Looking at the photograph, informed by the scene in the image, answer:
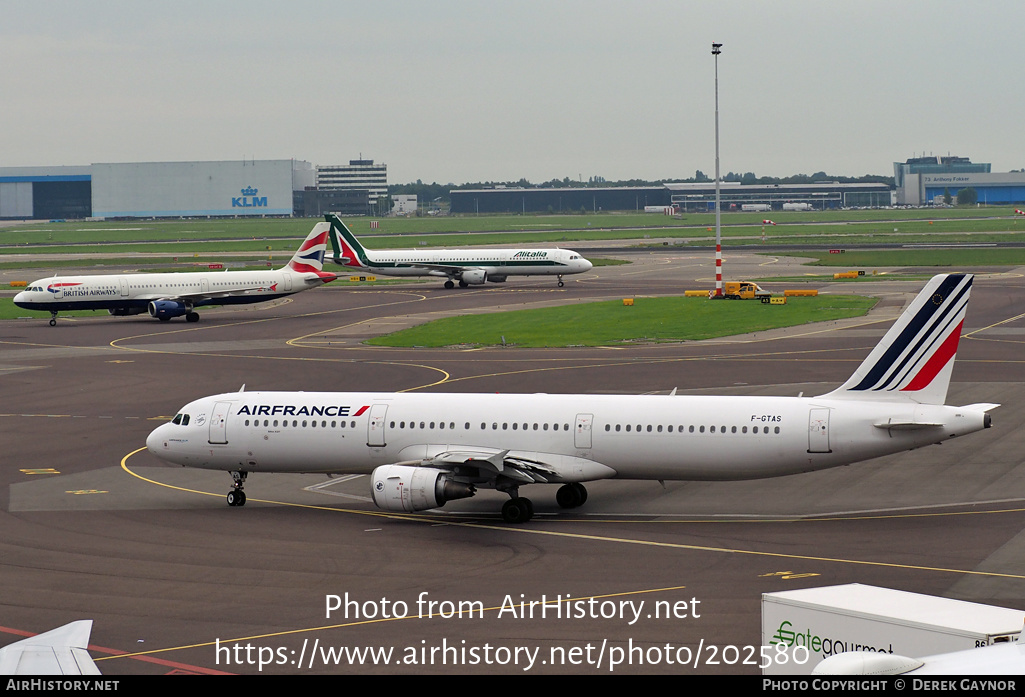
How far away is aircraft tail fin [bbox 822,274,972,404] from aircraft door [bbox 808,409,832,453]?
1.56 metres

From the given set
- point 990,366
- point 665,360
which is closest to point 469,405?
point 665,360

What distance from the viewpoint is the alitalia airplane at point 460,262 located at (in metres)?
130

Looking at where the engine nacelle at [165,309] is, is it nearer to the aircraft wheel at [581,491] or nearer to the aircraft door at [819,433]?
the aircraft wheel at [581,491]

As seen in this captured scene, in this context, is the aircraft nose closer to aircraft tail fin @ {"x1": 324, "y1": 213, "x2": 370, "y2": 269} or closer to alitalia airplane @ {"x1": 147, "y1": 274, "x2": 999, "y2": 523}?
alitalia airplane @ {"x1": 147, "y1": 274, "x2": 999, "y2": 523}

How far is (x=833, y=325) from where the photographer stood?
85.8 meters

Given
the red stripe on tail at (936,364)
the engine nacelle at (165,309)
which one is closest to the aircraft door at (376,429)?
the red stripe on tail at (936,364)

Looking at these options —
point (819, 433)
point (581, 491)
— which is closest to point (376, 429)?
point (581, 491)

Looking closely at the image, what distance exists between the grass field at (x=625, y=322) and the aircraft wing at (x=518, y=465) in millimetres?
42750

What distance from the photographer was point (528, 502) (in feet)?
123

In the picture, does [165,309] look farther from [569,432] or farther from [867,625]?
[867,625]

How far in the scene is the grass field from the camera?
8338 cm

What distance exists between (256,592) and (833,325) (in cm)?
6371
